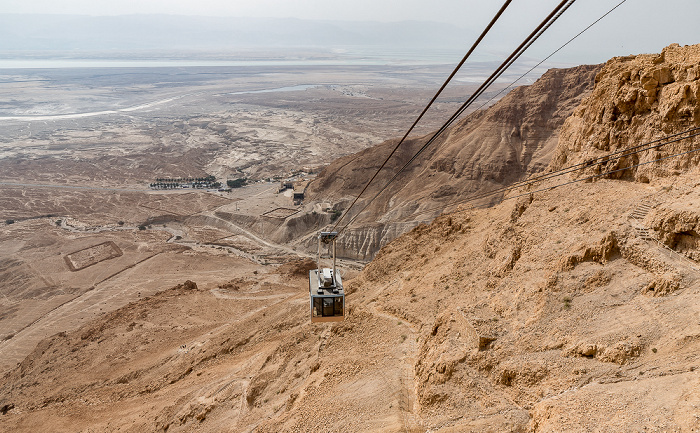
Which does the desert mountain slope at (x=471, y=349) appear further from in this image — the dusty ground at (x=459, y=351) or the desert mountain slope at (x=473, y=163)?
the desert mountain slope at (x=473, y=163)

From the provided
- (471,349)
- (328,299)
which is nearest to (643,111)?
(471,349)

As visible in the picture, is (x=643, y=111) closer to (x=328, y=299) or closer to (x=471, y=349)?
(x=471, y=349)

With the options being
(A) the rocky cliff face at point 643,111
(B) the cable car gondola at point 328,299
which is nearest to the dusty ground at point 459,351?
(A) the rocky cliff face at point 643,111

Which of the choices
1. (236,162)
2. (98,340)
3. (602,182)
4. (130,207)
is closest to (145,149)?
(236,162)

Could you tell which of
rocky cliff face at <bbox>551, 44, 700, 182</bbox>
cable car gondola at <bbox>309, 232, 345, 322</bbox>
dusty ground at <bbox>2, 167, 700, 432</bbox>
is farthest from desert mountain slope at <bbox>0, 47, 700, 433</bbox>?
cable car gondola at <bbox>309, 232, 345, 322</bbox>

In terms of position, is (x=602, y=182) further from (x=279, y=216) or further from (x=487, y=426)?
(x=279, y=216)

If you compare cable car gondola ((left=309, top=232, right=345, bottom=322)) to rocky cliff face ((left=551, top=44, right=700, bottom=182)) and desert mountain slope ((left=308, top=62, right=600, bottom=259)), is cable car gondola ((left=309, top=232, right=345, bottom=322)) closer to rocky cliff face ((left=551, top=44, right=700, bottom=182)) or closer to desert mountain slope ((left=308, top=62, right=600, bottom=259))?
rocky cliff face ((left=551, top=44, right=700, bottom=182))
